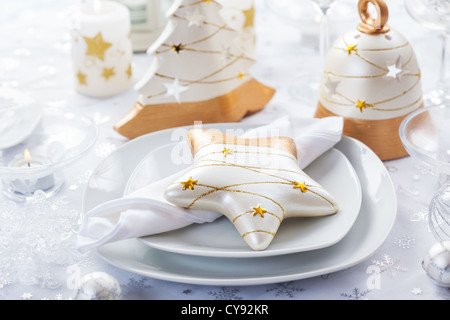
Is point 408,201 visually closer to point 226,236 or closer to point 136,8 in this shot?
point 226,236

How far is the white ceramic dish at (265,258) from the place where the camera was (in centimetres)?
58

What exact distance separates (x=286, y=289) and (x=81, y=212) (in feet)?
0.86

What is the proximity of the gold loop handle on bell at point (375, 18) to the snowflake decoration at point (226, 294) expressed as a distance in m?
0.37

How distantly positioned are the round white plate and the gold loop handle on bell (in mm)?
168

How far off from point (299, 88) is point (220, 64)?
7.1 inches

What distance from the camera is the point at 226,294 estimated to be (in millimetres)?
604

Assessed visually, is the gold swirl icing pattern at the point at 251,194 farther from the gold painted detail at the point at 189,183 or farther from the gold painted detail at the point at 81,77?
the gold painted detail at the point at 81,77

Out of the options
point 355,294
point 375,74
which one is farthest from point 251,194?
point 375,74

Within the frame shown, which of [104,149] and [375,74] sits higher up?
[375,74]

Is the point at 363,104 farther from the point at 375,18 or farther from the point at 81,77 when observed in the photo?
the point at 81,77

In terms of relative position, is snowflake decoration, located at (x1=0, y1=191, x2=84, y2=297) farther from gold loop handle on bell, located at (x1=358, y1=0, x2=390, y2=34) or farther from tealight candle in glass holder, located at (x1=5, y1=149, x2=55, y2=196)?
gold loop handle on bell, located at (x1=358, y1=0, x2=390, y2=34)

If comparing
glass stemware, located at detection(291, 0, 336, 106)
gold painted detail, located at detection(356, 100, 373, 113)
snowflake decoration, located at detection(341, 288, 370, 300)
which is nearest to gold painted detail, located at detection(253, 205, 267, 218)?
snowflake decoration, located at detection(341, 288, 370, 300)

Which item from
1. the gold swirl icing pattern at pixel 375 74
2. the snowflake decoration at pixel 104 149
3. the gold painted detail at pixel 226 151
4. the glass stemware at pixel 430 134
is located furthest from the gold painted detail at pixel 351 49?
the snowflake decoration at pixel 104 149
